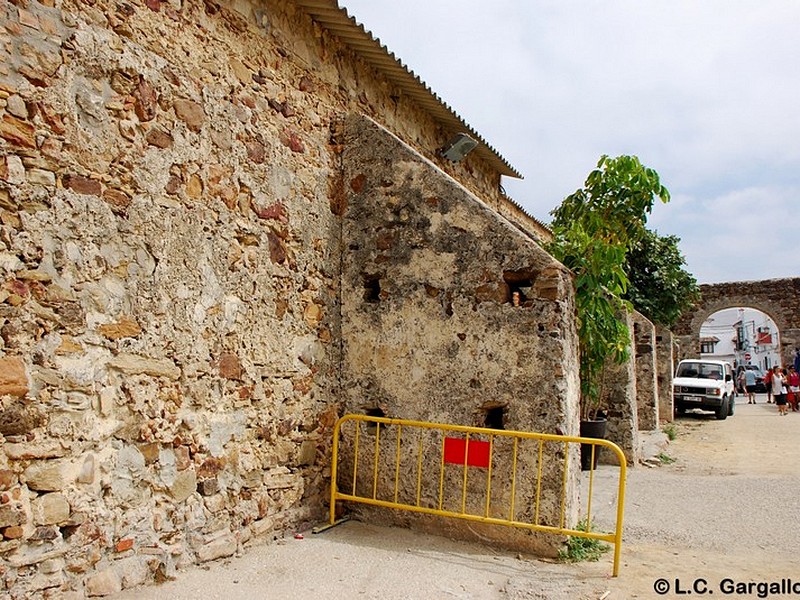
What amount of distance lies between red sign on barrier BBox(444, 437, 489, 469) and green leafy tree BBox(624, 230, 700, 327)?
41.6 feet

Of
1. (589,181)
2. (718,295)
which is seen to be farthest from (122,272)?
(718,295)

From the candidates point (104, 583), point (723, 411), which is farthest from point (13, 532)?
point (723, 411)

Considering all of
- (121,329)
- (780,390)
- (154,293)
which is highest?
(154,293)

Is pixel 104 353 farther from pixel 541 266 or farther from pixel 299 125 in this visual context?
pixel 541 266

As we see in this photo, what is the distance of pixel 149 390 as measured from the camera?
135 inches

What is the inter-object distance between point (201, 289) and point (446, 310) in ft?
5.96

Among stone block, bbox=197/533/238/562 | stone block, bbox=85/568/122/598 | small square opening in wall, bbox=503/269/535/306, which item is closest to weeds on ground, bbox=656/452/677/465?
small square opening in wall, bbox=503/269/535/306

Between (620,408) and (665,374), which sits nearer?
(620,408)

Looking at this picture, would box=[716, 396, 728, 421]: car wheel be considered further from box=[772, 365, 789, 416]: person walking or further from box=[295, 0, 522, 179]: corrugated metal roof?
box=[295, 0, 522, 179]: corrugated metal roof

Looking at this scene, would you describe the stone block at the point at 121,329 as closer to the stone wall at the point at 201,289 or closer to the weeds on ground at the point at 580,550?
the stone wall at the point at 201,289

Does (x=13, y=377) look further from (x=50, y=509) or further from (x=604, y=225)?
(x=604, y=225)

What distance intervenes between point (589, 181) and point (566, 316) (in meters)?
2.93

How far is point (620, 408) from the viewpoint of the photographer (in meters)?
8.32

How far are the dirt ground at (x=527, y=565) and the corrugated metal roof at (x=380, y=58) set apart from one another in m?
3.91
